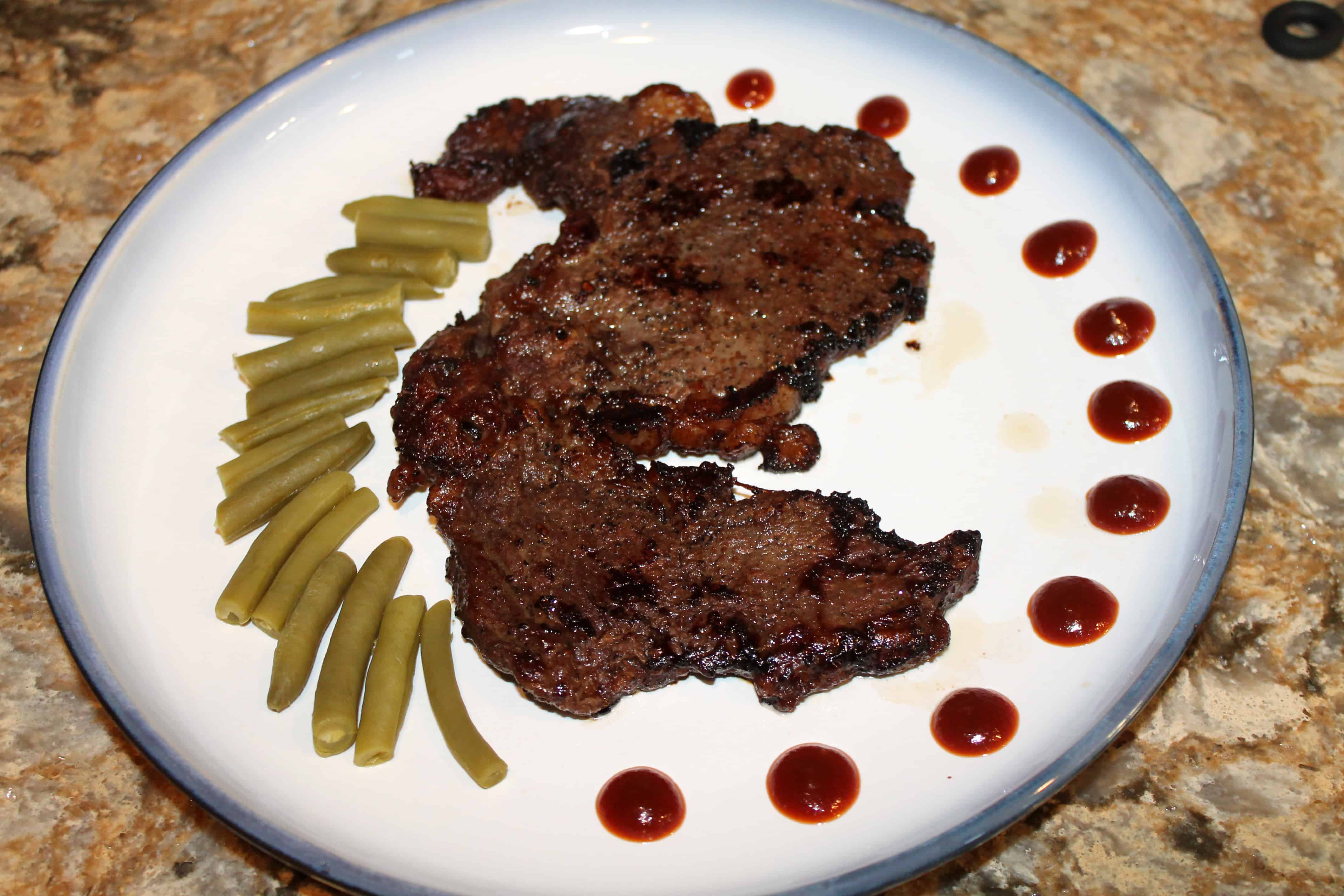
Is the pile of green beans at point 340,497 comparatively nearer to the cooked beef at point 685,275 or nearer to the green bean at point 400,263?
the green bean at point 400,263

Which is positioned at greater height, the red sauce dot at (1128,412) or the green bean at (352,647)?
the green bean at (352,647)

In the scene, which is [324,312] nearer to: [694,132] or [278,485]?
[278,485]

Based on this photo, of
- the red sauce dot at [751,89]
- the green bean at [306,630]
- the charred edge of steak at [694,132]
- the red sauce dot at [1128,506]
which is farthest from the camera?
the red sauce dot at [751,89]

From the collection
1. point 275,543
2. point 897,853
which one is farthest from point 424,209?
point 897,853

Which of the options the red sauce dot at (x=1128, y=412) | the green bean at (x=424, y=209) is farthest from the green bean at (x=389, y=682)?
the red sauce dot at (x=1128, y=412)

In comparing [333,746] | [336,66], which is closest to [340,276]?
[336,66]

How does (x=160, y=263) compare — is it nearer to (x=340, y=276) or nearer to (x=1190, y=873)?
(x=340, y=276)
